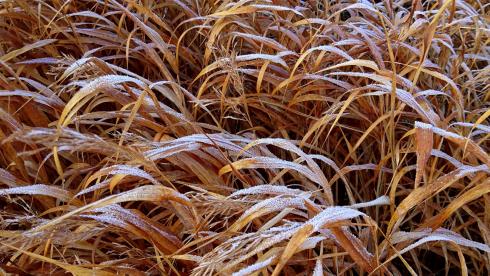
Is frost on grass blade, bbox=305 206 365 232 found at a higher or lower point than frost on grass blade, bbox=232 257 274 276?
higher

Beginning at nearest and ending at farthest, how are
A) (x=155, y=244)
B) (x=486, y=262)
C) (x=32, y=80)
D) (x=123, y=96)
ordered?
(x=155, y=244), (x=486, y=262), (x=123, y=96), (x=32, y=80)

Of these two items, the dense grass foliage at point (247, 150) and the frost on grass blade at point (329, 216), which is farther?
the dense grass foliage at point (247, 150)

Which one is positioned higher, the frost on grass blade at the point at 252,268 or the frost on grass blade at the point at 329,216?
the frost on grass blade at the point at 329,216

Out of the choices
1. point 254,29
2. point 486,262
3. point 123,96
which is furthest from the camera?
point 254,29

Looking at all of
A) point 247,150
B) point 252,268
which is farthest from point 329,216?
point 247,150

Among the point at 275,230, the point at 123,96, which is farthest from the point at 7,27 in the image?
the point at 275,230

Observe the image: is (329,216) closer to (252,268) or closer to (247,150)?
(252,268)

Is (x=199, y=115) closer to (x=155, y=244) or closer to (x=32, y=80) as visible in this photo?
(x=32, y=80)

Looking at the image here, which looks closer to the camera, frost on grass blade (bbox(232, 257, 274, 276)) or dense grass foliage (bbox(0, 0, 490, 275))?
frost on grass blade (bbox(232, 257, 274, 276))
